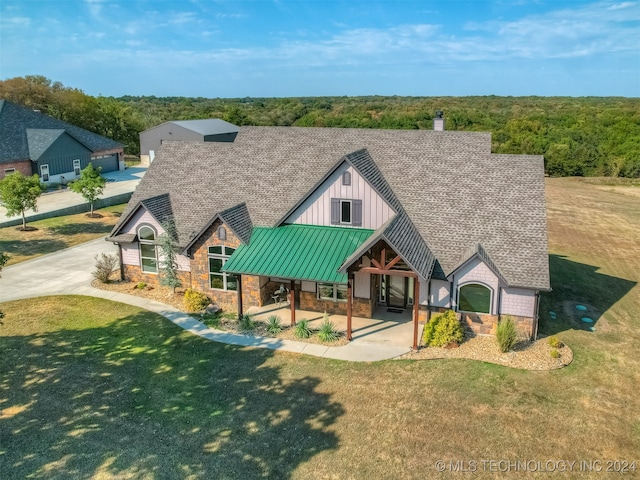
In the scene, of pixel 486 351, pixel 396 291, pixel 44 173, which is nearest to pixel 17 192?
pixel 44 173

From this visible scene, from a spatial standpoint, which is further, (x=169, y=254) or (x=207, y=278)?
(x=169, y=254)

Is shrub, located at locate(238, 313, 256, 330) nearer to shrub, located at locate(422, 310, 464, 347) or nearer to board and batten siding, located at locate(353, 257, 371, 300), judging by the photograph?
board and batten siding, located at locate(353, 257, 371, 300)

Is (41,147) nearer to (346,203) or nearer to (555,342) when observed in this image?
(346,203)

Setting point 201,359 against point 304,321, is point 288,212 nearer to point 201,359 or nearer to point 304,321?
point 304,321

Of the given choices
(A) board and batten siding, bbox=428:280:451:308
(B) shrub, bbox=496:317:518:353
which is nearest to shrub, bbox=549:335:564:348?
(B) shrub, bbox=496:317:518:353

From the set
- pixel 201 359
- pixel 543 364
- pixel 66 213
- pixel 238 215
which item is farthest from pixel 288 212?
pixel 66 213

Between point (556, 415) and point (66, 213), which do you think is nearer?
point (556, 415)
